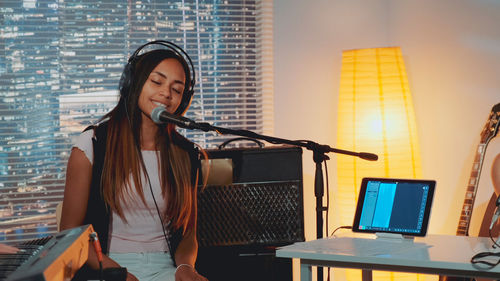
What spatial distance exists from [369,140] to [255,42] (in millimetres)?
966

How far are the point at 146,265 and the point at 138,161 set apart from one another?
1.17 feet

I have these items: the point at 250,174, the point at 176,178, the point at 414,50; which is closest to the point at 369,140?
the point at 414,50

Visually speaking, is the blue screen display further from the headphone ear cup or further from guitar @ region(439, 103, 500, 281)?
the headphone ear cup

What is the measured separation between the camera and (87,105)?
343cm

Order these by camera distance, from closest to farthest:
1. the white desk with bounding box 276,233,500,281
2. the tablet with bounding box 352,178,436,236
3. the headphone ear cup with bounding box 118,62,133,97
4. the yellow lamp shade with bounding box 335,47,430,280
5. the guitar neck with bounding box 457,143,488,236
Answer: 1. the white desk with bounding box 276,233,500,281
2. the tablet with bounding box 352,178,436,236
3. the headphone ear cup with bounding box 118,62,133,97
4. the guitar neck with bounding box 457,143,488,236
5. the yellow lamp shade with bounding box 335,47,430,280

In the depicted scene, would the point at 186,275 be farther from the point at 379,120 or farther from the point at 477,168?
the point at 379,120

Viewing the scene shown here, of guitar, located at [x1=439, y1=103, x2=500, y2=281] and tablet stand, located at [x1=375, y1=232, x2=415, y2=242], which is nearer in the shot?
tablet stand, located at [x1=375, y1=232, x2=415, y2=242]

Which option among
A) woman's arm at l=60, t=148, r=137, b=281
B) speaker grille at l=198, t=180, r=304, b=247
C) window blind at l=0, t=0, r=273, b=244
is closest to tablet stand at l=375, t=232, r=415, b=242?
speaker grille at l=198, t=180, r=304, b=247

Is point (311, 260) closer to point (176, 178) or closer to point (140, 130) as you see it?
point (176, 178)

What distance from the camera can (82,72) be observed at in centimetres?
341

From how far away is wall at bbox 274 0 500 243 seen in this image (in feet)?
9.75

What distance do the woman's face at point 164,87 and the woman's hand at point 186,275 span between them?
21.2 inches

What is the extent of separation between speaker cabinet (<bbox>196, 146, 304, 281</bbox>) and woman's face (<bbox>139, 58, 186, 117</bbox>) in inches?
13.6

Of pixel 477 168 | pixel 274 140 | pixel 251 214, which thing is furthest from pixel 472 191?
pixel 274 140
